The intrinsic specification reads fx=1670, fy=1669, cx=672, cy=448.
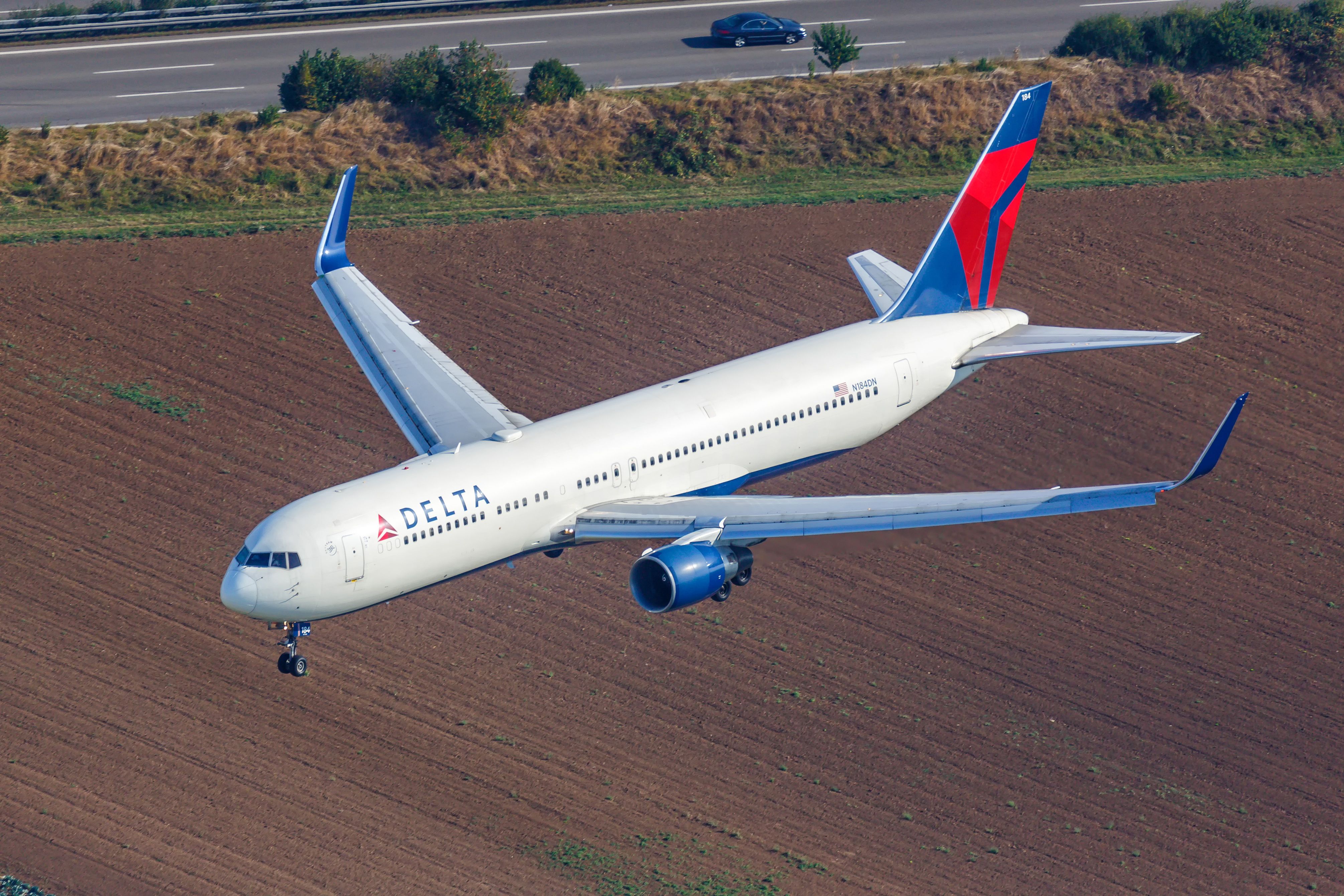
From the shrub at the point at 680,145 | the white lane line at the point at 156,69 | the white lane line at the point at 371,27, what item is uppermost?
the white lane line at the point at 371,27

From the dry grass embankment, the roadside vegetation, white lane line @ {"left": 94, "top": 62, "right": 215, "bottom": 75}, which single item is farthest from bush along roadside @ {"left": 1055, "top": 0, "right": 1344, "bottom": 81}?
white lane line @ {"left": 94, "top": 62, "right": 215, "bottom": 75}

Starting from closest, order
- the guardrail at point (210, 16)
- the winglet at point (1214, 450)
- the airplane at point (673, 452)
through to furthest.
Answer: the winglet at point (1214, 450) → the airplane at point (673, 452) → the guardrail at point (210, 16)

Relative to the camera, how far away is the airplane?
46.1 m

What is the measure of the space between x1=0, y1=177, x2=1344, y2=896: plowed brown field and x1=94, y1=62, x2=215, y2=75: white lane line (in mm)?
22433

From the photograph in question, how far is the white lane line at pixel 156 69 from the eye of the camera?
92688mm

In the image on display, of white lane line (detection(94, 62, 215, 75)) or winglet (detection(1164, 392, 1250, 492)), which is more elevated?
white lane line (detection(94, 62, 215, 75))

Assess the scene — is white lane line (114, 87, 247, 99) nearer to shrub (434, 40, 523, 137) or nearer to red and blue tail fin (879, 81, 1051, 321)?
shrub (434, 40, 523, 137)

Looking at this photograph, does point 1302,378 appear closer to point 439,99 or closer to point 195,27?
point 439,99

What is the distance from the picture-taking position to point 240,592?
45031 mm

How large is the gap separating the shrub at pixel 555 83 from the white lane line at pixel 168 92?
1605cm

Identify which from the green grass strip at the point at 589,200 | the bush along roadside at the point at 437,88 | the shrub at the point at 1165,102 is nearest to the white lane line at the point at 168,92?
the bush along roadside at the point at 437,88

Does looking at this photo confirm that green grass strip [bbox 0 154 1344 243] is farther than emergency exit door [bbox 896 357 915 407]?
Yes

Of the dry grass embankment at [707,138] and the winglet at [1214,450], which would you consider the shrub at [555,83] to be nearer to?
the dry grass embankment at [707,138]

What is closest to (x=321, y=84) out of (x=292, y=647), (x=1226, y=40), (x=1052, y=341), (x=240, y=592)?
(x=1052, y=341)
